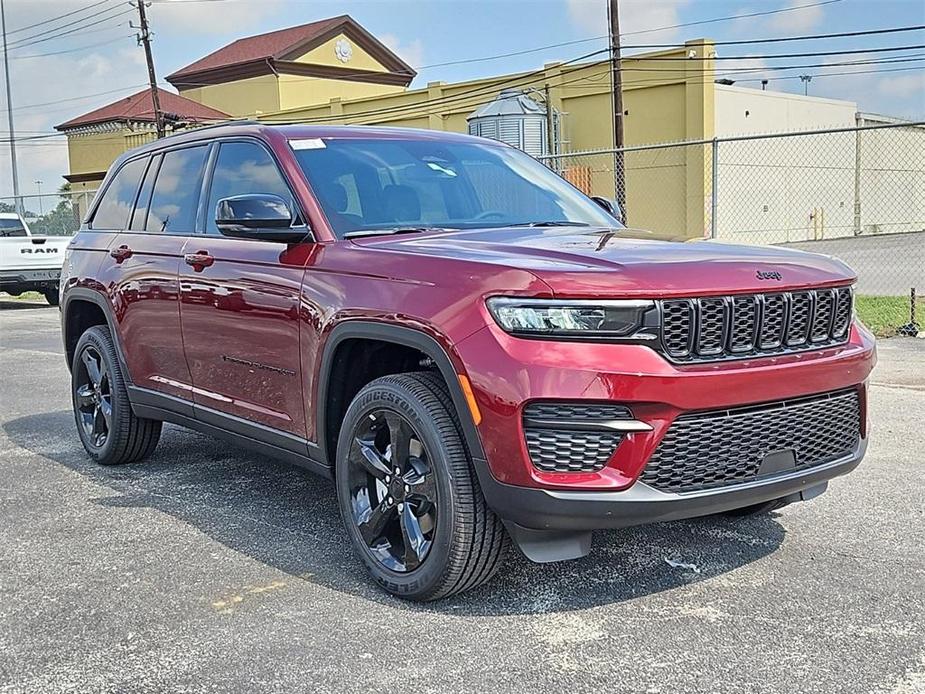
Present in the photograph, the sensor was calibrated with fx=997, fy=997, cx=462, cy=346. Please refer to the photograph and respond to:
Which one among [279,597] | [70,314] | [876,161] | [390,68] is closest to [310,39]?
[390,68]

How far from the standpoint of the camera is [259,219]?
4074 mm

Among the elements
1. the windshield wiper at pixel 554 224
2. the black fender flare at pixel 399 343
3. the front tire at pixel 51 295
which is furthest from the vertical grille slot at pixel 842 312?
the front tire at pixel 51 295

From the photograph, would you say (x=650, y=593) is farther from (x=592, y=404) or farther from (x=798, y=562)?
(x=592, y=404)

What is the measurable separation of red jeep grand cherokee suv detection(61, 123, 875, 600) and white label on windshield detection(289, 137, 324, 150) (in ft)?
0.04

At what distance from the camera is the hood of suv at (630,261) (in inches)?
127

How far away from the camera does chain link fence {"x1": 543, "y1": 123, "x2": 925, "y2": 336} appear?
2791 cm

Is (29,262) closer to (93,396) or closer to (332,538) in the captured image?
(93,396)

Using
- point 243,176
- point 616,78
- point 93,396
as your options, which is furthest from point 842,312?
point 616,78

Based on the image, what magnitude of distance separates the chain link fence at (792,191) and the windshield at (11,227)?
10.6 meters

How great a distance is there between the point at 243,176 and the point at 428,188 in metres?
0.91

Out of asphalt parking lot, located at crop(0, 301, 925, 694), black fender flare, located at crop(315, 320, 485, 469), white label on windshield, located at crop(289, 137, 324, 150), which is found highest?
white label on windshield, located at crop(289, 137, 324, 150)

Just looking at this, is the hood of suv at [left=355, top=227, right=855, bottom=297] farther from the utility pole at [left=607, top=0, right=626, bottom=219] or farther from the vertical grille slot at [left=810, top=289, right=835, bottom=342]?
the utility pole at [left=607, top=0, right=626, bottom=219]

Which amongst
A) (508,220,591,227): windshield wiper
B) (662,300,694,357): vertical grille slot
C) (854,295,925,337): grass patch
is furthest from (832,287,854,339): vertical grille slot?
(854,295,925,337): grass patch

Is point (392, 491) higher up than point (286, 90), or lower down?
lower down
